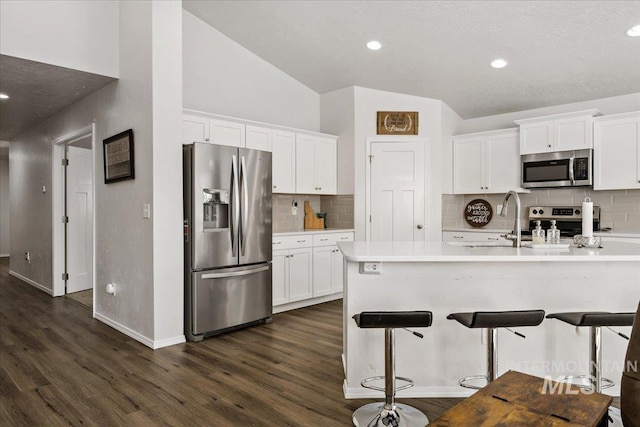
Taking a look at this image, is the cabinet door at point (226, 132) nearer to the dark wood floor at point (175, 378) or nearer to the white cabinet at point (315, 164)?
the white cabinet at point (315, 164)

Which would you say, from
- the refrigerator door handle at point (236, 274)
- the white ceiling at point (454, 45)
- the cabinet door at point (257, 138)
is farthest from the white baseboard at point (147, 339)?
the white ceiling at point (454, 45)

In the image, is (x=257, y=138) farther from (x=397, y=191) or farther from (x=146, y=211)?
(x=397, y=191)

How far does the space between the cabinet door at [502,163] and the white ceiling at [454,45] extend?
1.54 ft

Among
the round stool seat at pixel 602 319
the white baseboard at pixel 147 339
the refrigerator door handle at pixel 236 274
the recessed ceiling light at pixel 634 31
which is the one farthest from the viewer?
the refrigerator door handle at pixel 236 274

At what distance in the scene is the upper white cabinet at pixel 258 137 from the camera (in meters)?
4.86

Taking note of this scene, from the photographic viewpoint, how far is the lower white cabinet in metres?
4.72

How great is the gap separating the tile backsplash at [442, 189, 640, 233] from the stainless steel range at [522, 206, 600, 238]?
8 centimetres

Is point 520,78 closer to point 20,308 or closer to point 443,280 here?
point 443,280

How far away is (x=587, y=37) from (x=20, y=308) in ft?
21.8

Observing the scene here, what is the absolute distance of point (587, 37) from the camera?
154 inches

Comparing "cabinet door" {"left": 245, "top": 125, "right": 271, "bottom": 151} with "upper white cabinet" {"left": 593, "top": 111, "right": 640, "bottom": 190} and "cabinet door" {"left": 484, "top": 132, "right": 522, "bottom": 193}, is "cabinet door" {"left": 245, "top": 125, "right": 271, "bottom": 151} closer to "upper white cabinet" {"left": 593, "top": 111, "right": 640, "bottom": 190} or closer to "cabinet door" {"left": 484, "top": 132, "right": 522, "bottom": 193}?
"cabinet door" {"left": 484, "top": 132, "right": 522, "bottom": 193}

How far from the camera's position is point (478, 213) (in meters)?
6.00

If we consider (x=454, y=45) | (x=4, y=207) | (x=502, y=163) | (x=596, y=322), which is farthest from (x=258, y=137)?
(x=4, y=207)

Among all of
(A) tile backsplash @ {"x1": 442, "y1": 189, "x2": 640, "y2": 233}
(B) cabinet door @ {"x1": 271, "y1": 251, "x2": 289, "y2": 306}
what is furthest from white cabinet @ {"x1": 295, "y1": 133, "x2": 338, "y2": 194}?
(A) tile backsplash @ {"x1": 442, "y1": 189, "x2": 640, "y2": 233}
